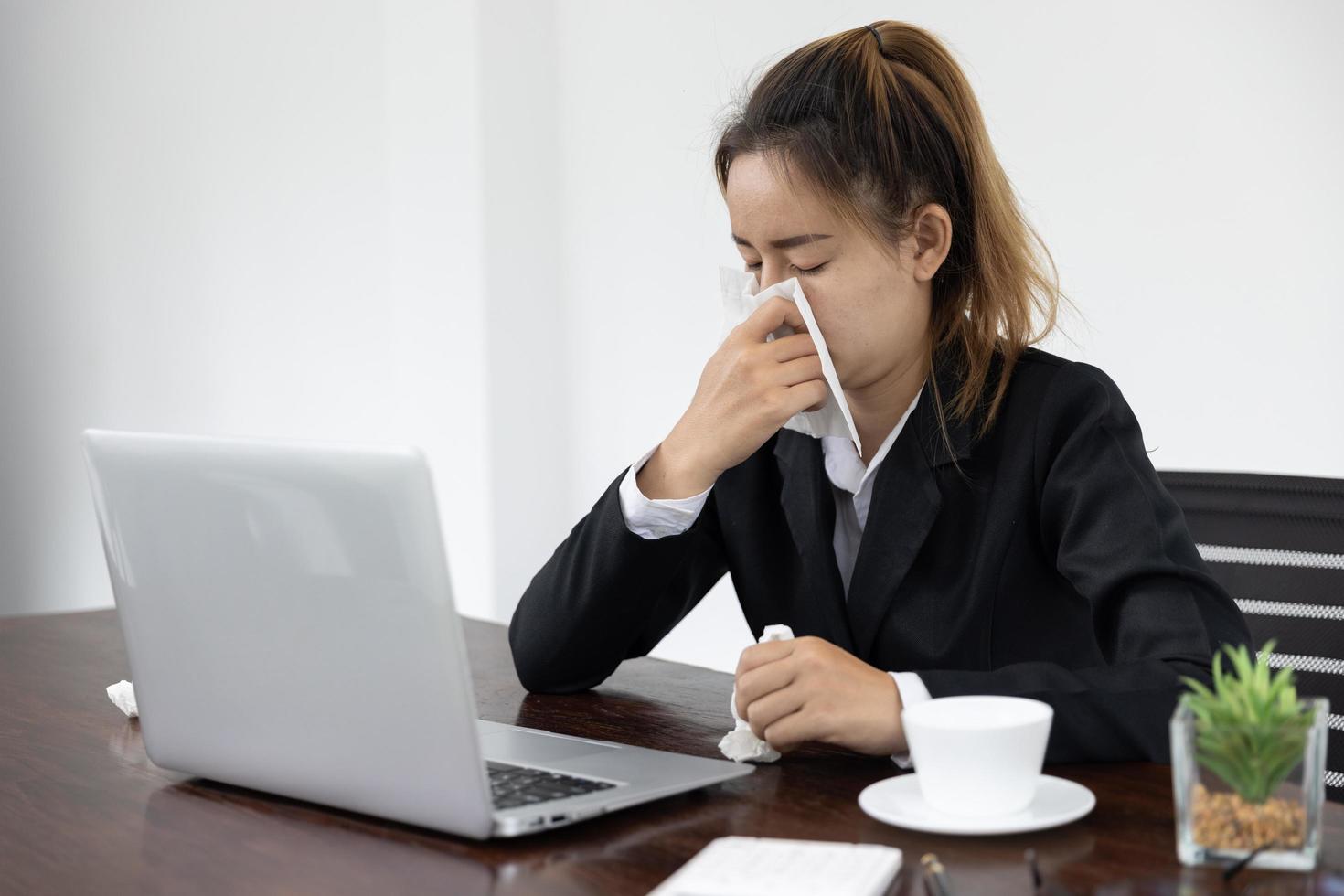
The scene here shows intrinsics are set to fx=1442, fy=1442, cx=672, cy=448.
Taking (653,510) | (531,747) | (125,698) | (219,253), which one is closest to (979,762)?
(531,747)

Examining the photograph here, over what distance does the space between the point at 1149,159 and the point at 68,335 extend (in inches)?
106

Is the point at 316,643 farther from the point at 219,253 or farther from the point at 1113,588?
the point at 219,253

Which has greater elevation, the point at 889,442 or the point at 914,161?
the point at 914,161

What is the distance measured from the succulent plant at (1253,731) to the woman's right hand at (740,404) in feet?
1.89

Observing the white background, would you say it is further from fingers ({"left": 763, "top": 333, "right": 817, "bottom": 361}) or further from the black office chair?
fingers ({"left": 763, "top": 333, "right": 817, "bottom": 361})

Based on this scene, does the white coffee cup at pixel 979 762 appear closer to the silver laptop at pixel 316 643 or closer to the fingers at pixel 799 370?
the silver laptop at pixel 316 643

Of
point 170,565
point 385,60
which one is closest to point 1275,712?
point 170,565

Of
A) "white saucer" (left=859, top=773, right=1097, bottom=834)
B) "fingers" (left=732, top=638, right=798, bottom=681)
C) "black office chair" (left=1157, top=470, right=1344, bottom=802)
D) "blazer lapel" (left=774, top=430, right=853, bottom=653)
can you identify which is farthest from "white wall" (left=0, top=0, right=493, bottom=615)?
"white saucer" (left=859, top=773, right=1097, bottom=834)

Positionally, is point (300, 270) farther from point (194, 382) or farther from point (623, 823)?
point (623, 823)

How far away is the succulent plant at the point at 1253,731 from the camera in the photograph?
2.54 ft

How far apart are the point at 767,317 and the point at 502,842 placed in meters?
0.60

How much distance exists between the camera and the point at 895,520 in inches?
54.1

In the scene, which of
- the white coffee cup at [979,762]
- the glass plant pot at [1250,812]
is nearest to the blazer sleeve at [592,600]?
the white coffee cup at [979,762]

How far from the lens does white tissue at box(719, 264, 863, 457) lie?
134 cm
